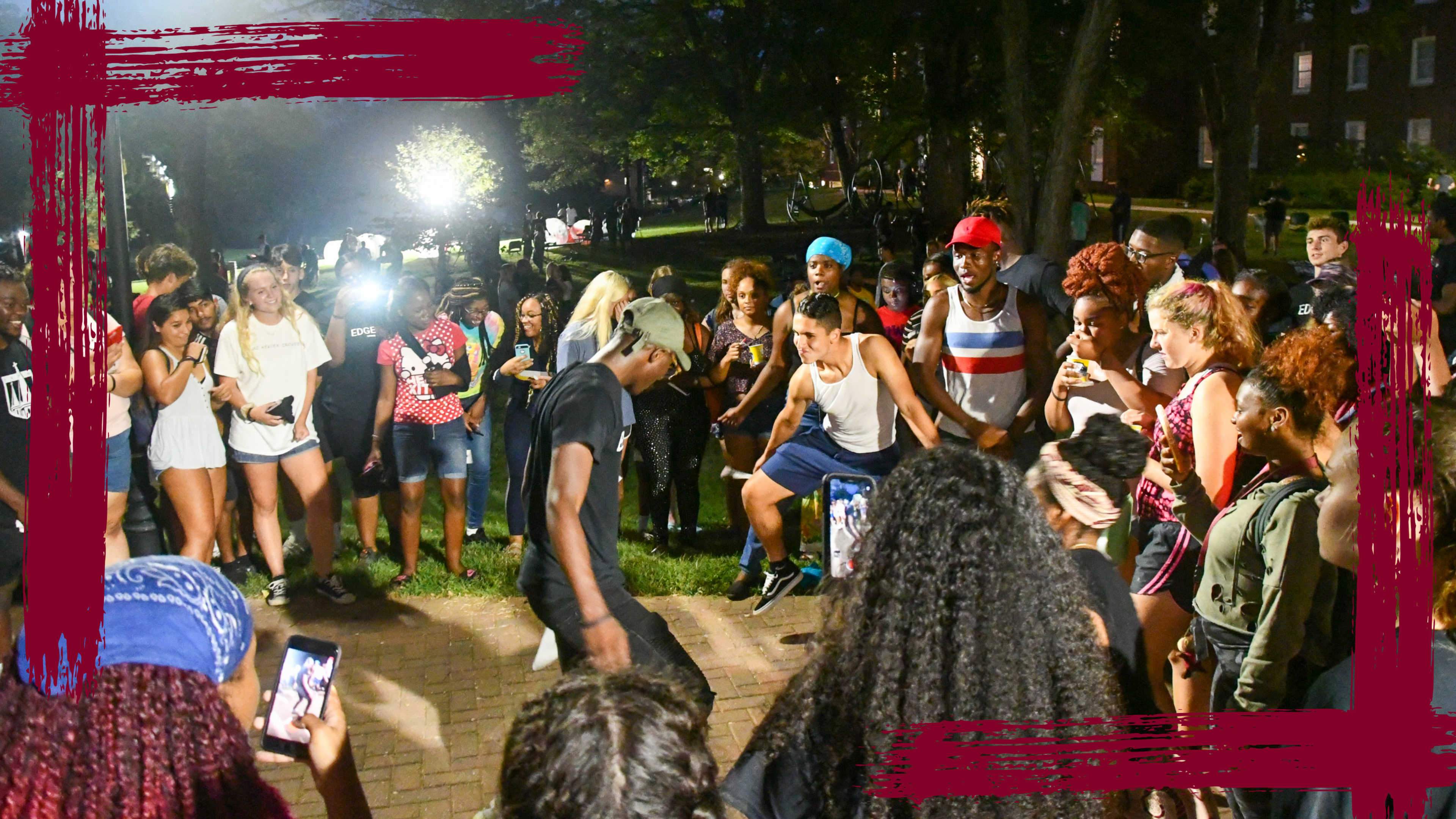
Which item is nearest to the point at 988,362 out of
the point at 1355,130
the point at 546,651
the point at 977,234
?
the point at 977,234

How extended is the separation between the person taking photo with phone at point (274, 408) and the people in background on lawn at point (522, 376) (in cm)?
106

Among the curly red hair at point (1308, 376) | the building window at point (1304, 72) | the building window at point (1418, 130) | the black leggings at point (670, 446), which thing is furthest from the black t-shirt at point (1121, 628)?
the building window at point (1304, 72)

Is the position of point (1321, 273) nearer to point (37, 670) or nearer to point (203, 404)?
point (203, 404)

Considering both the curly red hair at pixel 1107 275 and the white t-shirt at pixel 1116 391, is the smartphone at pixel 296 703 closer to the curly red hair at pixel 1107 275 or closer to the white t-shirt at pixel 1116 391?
the white t-shirt at pixel 1116 391

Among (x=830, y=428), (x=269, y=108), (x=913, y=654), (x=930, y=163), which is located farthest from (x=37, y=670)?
(x=269, y=108)

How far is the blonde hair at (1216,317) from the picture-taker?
14.4ft

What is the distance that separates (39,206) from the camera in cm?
192

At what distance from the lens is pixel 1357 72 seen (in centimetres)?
4212

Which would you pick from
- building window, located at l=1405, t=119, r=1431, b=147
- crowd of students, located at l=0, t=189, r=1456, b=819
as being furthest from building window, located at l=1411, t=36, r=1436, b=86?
crowd of students, located at l=0, t=189, r=1456, b=819

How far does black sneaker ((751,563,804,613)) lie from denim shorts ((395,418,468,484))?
1.91 m

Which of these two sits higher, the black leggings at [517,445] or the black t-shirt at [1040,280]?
the black t-shirt at [1040,280]

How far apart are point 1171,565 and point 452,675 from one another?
10.6 ft

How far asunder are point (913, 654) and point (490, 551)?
5124mm

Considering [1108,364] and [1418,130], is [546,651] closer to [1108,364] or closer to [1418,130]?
[1108,364]
